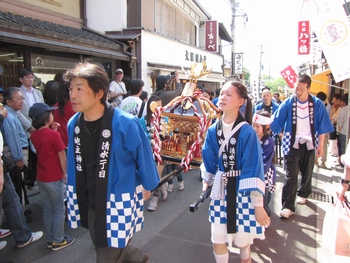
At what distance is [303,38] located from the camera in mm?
13453

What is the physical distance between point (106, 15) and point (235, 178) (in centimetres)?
903

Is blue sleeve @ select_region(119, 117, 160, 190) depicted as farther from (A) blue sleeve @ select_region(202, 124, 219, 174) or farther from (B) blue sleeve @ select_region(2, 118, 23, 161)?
(B) blue sleeve @ select_region(2, 118, 23, 161)

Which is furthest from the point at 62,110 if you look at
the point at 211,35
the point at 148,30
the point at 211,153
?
the point at 211,35

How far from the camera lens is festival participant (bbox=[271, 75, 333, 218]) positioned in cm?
425

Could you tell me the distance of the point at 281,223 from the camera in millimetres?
4172

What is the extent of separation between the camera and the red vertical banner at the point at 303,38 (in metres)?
13.4

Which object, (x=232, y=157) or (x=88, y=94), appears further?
(x=232, y=157)

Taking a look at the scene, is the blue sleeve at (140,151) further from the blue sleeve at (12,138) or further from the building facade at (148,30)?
the building facade at (148,30)

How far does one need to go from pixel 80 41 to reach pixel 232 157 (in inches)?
232

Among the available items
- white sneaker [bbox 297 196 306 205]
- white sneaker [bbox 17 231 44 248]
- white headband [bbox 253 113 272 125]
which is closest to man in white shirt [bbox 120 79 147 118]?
white headband [bbox 253 113 272 125]

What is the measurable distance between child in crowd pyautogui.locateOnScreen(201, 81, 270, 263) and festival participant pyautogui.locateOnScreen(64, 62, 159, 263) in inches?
24.5

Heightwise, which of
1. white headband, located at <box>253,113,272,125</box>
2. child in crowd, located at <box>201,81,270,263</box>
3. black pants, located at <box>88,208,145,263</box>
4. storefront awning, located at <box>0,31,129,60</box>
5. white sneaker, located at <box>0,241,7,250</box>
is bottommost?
white sneaker, located at <box>0,241,7,250</box>

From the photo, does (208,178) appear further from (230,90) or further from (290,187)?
(290,187)

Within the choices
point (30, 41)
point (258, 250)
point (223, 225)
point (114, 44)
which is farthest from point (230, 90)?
point (114, 44)
